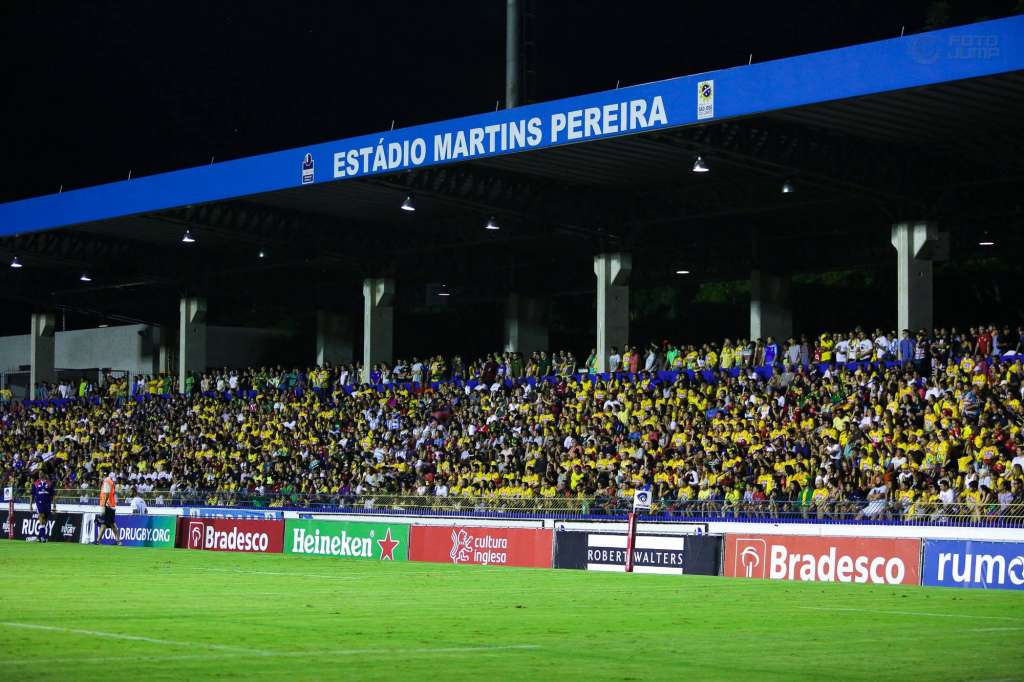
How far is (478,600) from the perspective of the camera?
19.1 m

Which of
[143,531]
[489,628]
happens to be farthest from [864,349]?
[489,628]

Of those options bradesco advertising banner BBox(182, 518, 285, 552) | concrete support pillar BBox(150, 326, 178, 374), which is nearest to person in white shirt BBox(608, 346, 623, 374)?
bradesco advertising banner BBox(182, 518, 285, 552)

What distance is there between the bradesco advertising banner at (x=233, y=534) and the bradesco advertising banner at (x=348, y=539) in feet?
1.70

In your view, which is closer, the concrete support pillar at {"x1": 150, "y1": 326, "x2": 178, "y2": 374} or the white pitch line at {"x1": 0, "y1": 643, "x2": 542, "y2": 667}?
the white pitch line at {"x1": 0, "y1": 643, "x2": 542, "y2": 667}

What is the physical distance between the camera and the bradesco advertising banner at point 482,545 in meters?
29.6

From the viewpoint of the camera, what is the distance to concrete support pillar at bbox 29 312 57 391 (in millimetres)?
64438

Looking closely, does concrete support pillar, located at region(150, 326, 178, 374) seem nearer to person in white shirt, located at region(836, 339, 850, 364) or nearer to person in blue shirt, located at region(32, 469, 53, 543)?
person in blue shirt, located at region(32, 469, 53, 543)

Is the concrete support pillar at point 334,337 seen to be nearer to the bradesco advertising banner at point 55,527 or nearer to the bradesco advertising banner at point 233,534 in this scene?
the bradesco advertising banner at point 55,527

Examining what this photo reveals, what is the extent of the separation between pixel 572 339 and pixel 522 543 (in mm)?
41248

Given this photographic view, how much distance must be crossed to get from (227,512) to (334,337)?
2240 cm

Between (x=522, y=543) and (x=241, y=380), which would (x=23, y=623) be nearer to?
(x=522, y=543)

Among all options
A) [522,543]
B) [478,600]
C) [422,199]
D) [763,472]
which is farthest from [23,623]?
[422,199]

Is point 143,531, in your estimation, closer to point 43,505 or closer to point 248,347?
point 43,505

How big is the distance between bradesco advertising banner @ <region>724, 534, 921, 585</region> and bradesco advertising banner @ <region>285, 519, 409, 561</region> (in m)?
9.00
